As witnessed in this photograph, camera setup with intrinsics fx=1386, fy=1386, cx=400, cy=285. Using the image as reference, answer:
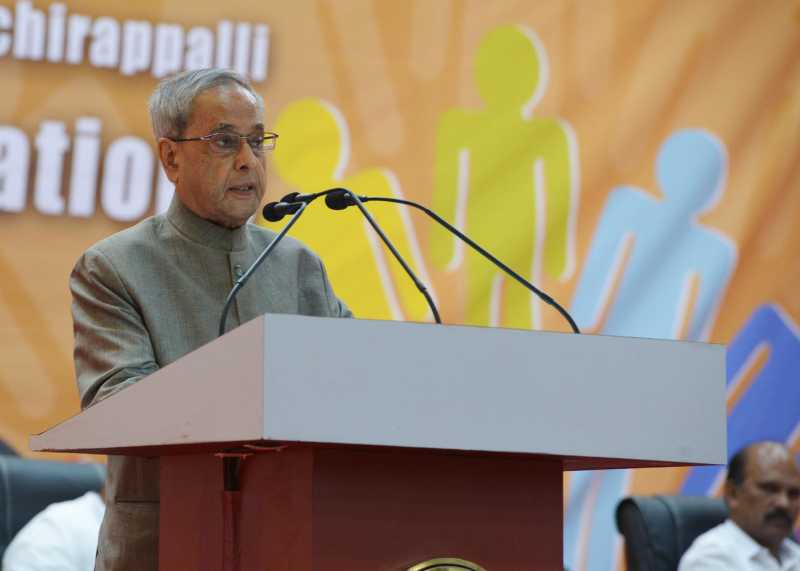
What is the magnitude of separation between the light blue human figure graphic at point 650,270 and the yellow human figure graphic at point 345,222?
59 centimetres

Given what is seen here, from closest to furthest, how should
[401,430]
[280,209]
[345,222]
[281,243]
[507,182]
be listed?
[401,430]
[280,209]
[281,243]
[345,222]
[507,182]

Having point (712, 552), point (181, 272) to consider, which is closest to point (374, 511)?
point (181, 272)

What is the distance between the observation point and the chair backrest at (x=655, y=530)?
13.3ft

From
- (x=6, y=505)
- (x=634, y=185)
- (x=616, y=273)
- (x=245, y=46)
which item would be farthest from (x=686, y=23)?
(x=6, y=505)

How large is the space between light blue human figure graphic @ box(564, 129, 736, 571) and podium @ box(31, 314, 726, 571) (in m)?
2.80

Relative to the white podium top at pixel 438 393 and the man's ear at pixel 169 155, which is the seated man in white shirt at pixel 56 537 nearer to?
the man's ear at pixel 169 155

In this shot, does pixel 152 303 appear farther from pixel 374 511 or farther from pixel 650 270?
pixel 650 270

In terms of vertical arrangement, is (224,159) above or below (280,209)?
above

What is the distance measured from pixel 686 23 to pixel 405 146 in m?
1.09

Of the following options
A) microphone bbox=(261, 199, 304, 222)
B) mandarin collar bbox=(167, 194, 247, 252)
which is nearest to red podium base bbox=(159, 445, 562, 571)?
microphone bbox=(261, 199, 304, 222)

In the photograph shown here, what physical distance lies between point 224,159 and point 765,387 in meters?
3.03

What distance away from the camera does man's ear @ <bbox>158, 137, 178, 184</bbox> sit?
2125mm

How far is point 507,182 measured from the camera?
14.4 ft

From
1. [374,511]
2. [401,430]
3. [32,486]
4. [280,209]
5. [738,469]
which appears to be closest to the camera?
[401,430]
